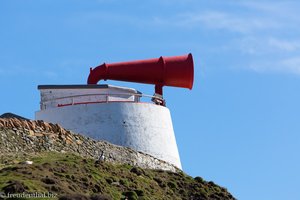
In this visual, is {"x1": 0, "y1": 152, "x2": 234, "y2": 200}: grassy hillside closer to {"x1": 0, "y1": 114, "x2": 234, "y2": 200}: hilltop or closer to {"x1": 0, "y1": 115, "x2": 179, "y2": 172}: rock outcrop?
{"x1": 0, "y1": 114, "x2": 234, "y2": 200}: hilltop

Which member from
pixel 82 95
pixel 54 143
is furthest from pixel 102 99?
pixel 54 143

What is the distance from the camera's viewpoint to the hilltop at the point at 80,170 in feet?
122

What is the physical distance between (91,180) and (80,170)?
40.3 inches

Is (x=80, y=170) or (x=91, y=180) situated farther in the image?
(x=80, y=170)

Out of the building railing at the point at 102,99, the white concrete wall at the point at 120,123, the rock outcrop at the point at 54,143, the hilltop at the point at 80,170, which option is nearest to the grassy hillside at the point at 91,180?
the hilltop at the point at 80,170

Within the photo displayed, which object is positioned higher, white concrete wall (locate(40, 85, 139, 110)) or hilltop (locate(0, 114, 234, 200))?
white concrete wall (locate(40, 85, 139, 110))

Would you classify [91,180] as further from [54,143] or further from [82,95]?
[82,95]

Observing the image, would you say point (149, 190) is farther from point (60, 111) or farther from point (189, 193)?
point (60, 111)

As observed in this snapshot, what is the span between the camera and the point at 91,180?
39438 mm

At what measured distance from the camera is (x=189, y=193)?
44531 mm

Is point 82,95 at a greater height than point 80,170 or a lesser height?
greater

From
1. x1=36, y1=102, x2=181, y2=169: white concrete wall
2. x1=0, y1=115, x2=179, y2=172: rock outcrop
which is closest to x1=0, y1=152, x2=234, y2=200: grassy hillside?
x1=0, y1=115, x2=179, y2=172: rock outcrop

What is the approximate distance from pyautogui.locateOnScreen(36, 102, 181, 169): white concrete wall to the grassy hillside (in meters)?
1.98

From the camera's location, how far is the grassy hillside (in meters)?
36.5
